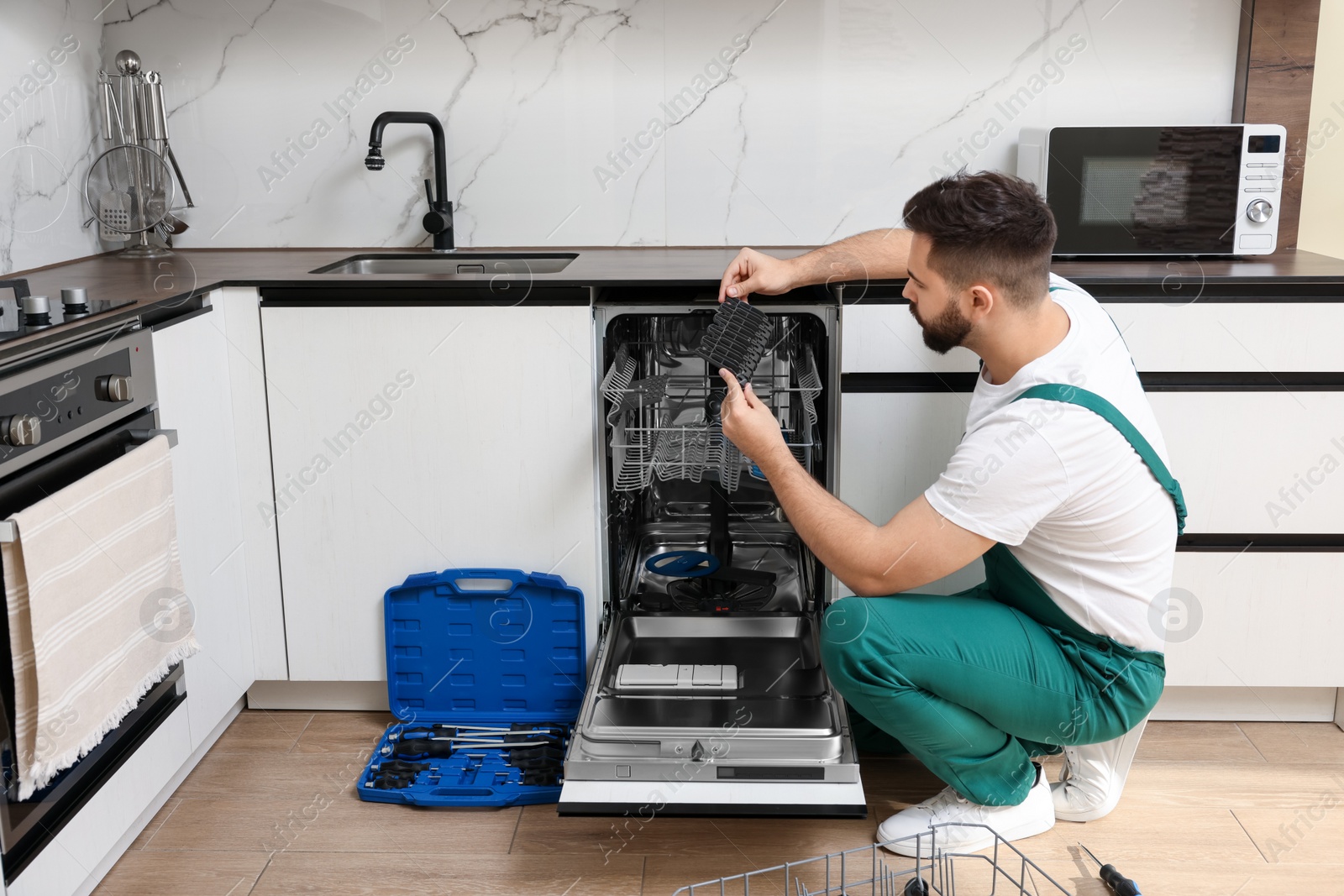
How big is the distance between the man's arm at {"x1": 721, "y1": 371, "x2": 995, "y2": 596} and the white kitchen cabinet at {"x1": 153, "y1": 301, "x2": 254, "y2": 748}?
0.92 m

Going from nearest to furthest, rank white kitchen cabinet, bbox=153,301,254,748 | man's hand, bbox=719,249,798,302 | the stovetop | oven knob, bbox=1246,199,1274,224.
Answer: the stovetop, white kitchen cabinet, bbox=153,301,254,748, man's hand, bbox=719,249,798,302, oven knob, bbox=1246,199,1274,224

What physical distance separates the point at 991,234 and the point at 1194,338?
0.68m

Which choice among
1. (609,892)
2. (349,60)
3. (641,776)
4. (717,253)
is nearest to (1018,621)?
(641,776)

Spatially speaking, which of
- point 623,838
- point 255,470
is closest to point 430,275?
point 255,470

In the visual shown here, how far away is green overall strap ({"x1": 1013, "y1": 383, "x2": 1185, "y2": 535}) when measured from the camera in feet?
5.15

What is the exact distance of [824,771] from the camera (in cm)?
168

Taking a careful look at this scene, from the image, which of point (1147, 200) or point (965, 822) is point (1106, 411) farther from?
point (1147, 200)

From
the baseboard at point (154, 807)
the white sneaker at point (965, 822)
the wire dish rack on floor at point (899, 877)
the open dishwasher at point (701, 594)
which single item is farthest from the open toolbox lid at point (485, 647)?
the white sneaker at point (965, 822)

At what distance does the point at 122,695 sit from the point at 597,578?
85 centimetres

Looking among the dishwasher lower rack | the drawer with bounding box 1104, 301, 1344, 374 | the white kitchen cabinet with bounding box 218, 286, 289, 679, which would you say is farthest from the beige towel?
the drawer with bounding box 1104, 301, 1344, 374

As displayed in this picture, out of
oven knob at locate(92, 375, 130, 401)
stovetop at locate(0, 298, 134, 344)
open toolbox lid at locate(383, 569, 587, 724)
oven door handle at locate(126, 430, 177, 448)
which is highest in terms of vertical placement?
stovetop at locate(0, 298, 134, 344)

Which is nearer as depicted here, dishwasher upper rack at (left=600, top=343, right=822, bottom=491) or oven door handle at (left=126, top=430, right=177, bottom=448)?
oven door handle at (left=126, top=430, right=177, bottom=448)

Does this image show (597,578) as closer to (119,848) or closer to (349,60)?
(119,848)

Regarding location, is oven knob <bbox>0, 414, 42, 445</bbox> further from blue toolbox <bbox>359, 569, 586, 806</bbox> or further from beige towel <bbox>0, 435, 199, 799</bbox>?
blue toolbox <bbox>359, 569, 586, 806</bbox>
